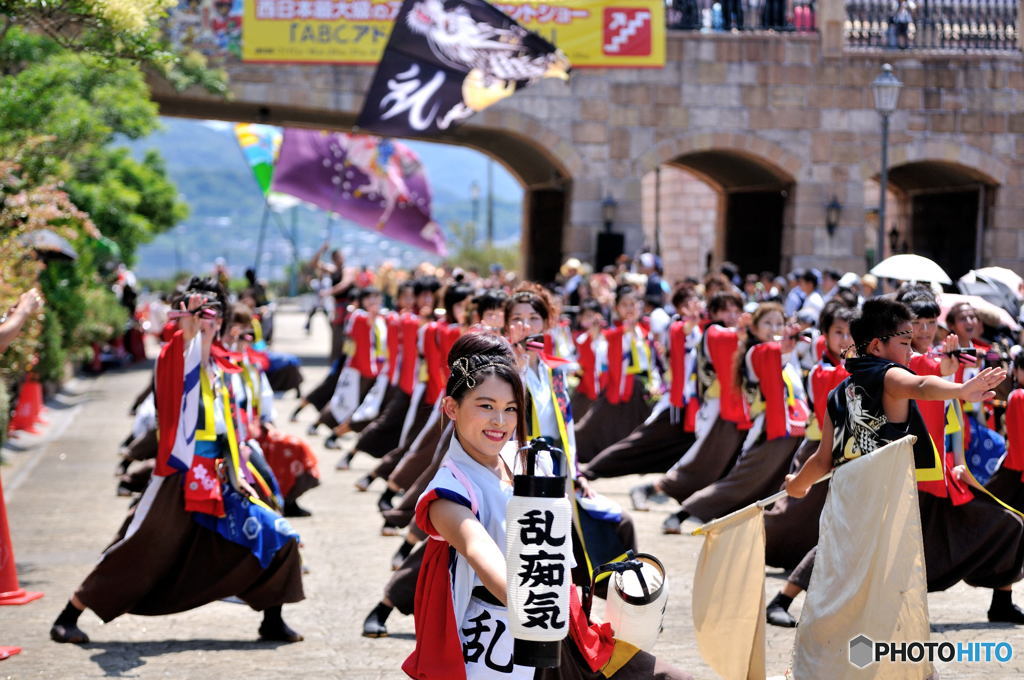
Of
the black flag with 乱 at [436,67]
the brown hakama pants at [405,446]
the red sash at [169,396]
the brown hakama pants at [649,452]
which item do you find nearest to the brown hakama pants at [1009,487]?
the brown hakama pants at [649,452]

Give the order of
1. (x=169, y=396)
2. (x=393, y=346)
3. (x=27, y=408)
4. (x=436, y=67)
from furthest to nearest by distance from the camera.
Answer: (x=27, y=408) → (x=436, y=67) → (x=393, y=346) → (x=169, y=396)

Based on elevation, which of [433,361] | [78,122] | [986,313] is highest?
[78,122]

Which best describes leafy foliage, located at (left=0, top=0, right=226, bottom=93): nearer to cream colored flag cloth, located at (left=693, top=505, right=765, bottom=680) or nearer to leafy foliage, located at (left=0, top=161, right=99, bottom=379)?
leafy foliage, located at (left=0, top=161, right=99, bottom=379)

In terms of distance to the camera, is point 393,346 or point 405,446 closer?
point 405,446

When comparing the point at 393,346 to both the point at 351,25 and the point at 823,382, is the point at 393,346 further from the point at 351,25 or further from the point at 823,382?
the point at 351,25

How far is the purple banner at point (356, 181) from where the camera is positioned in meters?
30.8

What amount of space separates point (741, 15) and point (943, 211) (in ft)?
19.5

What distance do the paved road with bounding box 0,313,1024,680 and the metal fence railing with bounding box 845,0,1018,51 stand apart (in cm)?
1585

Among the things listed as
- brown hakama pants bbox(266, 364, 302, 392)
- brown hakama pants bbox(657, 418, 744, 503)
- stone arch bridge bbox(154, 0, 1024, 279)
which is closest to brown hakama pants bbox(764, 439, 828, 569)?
brown hakama pants bbox(657, 418, 744, 503)

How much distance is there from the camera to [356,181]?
31703 millimetres

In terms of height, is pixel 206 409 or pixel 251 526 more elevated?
pixel 206 409

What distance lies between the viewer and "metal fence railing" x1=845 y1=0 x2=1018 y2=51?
26.0 metres

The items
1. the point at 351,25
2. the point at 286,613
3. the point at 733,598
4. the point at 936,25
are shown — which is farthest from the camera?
the point at 936,25

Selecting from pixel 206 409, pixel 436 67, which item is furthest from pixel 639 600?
pixel 436 67
